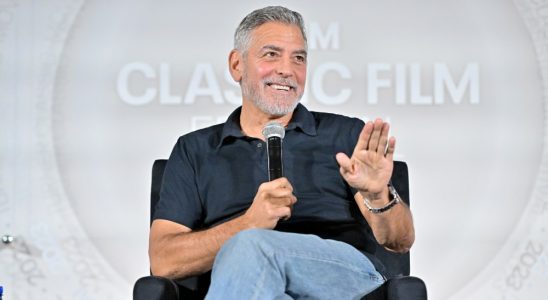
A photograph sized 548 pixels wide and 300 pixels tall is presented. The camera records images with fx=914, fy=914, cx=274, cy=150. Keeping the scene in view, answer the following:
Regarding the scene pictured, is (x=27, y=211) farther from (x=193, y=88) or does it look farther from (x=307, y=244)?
(x=307, y=244)

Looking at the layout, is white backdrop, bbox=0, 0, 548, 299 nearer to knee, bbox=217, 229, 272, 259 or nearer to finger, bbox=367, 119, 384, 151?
finger, bbox=367, 119, 384, 151

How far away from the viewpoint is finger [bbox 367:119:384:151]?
1.98 m

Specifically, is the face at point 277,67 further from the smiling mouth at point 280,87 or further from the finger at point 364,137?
the finger at point 364,137

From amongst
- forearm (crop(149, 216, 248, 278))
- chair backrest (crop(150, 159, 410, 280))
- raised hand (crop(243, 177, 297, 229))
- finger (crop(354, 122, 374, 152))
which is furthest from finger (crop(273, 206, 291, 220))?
chair backrest (crop(150, 159, 410, 280))

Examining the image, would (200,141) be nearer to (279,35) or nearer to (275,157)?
(279,35)

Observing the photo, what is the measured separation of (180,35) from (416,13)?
836mm

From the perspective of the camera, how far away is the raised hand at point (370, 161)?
2.01 meters

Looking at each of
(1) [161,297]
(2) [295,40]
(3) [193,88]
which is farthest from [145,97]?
(1) [161,297]

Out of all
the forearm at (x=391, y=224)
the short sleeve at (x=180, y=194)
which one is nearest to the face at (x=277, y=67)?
the short sleeve at (x=180, y=194)

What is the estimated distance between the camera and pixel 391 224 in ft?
7.11

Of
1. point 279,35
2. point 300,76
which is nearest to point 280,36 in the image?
point 279,35

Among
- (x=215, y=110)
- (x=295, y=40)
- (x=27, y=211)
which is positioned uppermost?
(x=295, y=40)

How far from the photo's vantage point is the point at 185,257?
85.4 inches

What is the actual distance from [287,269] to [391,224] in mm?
392
